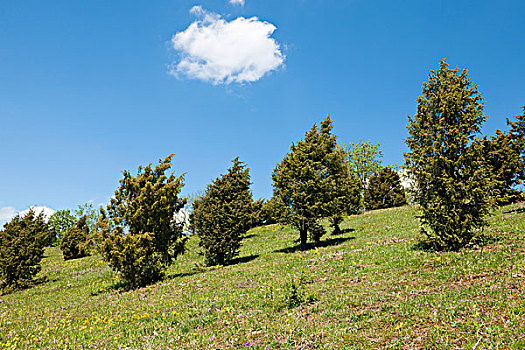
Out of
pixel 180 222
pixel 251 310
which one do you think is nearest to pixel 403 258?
pixel 251 310

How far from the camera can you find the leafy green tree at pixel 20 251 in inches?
1094

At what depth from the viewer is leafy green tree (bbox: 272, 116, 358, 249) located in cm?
2495

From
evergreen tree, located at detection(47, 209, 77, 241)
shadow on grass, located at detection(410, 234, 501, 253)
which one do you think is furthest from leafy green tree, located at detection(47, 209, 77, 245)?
shadow on grass, located at detection(410, 234, 501, 253)

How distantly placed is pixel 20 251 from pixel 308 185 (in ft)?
85.9

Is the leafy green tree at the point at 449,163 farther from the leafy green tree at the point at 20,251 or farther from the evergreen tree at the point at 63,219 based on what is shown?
the evergreen tree at the point at 63,219

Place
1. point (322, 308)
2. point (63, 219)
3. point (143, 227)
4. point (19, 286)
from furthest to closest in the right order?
point (63, 219) → point (19, 286) → point (143, 227) → point (322, 308)

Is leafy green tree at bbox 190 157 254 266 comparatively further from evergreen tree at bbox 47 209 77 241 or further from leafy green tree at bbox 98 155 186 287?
evergreen tree at bbox 47 209 77 241

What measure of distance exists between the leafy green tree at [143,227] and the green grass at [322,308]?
1600 mm

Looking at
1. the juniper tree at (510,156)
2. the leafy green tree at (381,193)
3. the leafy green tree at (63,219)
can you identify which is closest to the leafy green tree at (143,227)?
the juniper tree at (510,156)

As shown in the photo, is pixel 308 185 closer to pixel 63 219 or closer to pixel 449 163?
pixel 449 163

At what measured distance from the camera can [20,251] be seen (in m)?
28.2

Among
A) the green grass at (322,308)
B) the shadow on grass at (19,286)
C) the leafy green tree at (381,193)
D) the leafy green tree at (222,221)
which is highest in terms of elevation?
the leafy green tree at (381,193)

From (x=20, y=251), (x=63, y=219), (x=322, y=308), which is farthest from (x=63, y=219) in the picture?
(x=322, y=308)

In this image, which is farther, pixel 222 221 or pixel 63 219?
pixel 63 219
